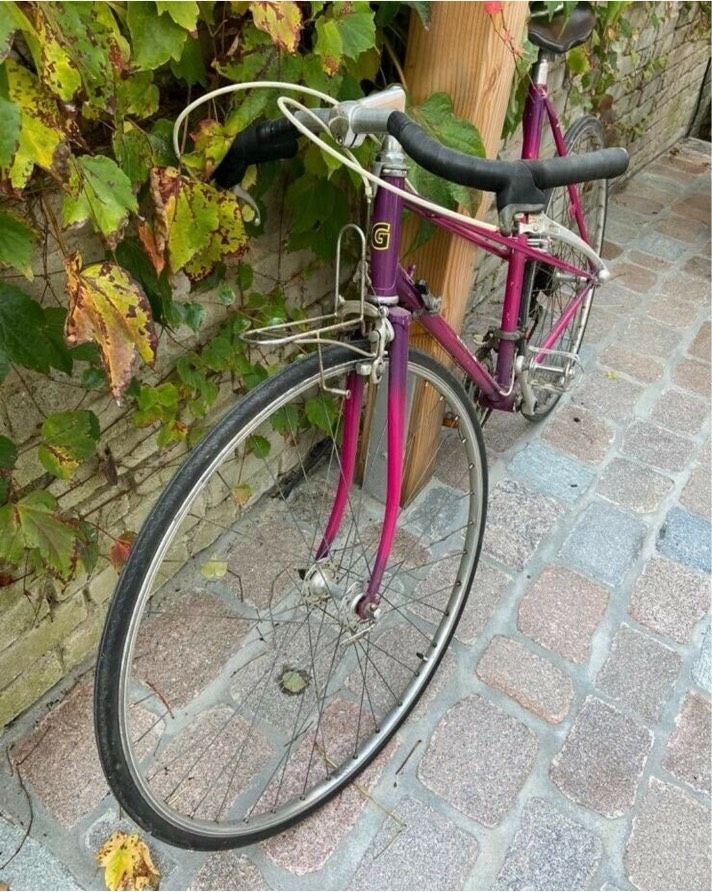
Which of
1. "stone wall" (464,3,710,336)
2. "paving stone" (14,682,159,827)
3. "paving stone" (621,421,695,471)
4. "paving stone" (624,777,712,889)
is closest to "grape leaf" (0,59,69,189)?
"paving stone" (14,682,159,827)

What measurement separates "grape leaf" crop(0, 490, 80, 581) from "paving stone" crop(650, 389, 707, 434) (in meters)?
2.29

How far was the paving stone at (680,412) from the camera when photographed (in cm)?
286

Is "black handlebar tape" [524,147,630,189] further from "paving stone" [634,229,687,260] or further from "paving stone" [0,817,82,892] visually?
"paving stone" [634,229,687,260]

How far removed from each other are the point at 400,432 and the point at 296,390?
Answer: 25 cm

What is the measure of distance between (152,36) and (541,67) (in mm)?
1314

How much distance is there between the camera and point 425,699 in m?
1.90

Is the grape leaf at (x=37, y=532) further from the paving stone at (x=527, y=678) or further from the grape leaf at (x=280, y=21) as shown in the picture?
the paving stone at (x=527, y=678)

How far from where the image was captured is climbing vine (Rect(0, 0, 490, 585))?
1.04 meters

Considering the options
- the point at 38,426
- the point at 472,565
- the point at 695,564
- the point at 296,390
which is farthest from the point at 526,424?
the point at 38,426

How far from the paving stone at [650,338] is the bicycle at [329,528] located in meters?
0.77

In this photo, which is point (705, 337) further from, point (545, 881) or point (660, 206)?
point (545, 881)

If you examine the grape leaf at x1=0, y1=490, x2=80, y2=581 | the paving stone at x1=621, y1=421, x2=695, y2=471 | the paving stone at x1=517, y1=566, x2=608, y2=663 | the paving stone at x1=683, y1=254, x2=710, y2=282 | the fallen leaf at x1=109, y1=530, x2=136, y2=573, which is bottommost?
the paving stone at x1=517, y1=566, x2=608, y2=663

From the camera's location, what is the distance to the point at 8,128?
3.00ft

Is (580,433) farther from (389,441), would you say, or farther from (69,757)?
(69,757)
